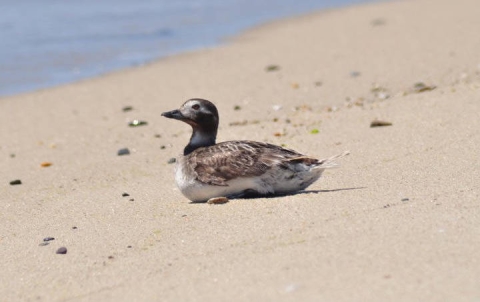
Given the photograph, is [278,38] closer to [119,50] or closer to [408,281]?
[119,50]

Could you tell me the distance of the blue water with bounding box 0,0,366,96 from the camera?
16688mm

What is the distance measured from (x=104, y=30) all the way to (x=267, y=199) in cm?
1426

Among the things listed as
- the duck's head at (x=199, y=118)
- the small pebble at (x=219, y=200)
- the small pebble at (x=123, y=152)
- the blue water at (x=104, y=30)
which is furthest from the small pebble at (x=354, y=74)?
the small pebble at (x=219, y=200)

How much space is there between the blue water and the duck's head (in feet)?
24.8

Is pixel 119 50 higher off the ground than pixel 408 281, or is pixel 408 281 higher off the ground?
pixel 408 281

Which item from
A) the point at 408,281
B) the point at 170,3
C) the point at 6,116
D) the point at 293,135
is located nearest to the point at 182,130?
the point at 293,135

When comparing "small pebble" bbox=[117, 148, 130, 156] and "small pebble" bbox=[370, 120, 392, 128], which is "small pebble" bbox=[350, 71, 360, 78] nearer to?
"small pebble" bbox=[370, 120, 392, 128]

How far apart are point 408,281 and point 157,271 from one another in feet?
5.32

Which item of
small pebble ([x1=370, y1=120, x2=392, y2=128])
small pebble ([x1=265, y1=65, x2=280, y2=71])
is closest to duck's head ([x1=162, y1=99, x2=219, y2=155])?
small pebble ([x1=370, y1=120, x2=392, y2=128])

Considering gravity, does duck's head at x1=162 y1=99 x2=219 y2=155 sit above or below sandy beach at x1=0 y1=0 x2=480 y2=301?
above

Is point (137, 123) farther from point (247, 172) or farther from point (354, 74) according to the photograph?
point (247, 172)

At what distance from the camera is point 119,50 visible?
60.2 ft

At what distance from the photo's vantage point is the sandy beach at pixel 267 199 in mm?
5617

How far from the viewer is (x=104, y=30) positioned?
21.0m
